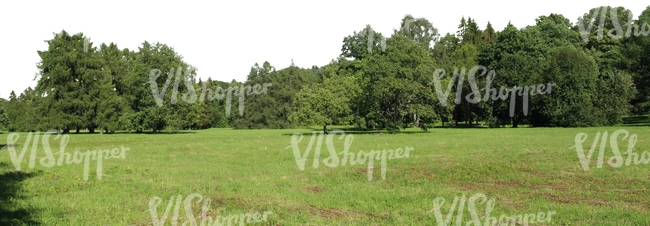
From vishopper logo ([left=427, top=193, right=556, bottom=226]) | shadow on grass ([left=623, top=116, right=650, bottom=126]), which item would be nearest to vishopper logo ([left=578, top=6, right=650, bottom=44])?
shadow on grass ([left=623, top=116, right=650, bottom=126])

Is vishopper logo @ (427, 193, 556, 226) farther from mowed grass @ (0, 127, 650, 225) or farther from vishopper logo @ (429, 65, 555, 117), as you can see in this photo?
vishopper logo @ (429, 65, 555, 117)

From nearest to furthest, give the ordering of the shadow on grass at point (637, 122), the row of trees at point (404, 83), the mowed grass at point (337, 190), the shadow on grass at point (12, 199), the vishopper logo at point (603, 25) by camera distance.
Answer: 1. the shadow on grass at point (12, 199)
2. the mowed grass at point (337, 190)
3. the row of trees at point (404, 83)
4. the shadow on grass at point (637, 122)
5. the vishopper logo at point (603, 25)

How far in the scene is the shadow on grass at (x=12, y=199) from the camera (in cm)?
1191

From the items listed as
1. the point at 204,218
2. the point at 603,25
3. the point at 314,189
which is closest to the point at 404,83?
the point at 314,189

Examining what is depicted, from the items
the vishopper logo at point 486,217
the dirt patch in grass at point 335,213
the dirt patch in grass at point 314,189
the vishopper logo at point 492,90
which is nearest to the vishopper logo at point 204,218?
the dirt patch in grass at point 335,213

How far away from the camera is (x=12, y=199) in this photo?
575 inches

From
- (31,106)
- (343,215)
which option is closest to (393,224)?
(343,215)

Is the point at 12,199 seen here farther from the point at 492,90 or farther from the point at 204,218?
the point at 492,90

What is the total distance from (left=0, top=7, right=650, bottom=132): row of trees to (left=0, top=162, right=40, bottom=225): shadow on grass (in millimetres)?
42321

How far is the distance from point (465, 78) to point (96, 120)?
213 ft

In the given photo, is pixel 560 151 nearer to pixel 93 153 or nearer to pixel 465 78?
pixel 93 153

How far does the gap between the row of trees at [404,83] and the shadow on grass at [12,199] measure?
42.3 meters

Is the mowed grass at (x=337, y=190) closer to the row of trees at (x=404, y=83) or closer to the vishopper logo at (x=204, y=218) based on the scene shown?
the vishopper logo at (x=204, y=218)

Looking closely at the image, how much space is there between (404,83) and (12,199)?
46891mm
